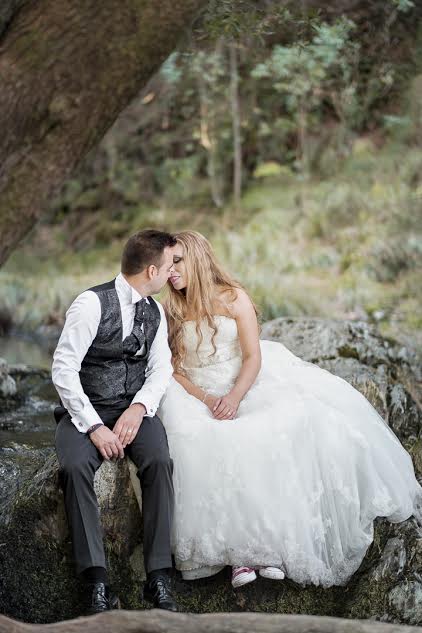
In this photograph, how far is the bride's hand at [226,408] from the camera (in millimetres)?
3863

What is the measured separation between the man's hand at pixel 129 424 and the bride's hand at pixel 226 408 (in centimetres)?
43

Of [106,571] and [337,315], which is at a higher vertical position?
[106,571]

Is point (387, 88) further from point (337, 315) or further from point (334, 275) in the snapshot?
point (337, 315)

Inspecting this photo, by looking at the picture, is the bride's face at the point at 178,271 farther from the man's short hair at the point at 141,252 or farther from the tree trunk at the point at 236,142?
the tree trunk at the point at 236,142

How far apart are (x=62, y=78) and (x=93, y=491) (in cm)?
215

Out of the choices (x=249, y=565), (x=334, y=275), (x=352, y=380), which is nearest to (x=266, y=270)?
(x=334, y=275)

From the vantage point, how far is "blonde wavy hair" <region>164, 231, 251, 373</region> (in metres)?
4.26

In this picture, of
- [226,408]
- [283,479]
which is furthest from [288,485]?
[226,408]

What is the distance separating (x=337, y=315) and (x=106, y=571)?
7.03 metres

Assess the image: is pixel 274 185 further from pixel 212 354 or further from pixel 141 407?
pixel 141 407

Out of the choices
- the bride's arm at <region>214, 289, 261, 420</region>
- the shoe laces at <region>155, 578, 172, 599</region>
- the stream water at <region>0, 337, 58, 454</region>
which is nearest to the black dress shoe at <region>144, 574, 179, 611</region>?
the shoe laces at <region>155, 578, 172, 599</region>

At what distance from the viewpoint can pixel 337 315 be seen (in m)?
9.92

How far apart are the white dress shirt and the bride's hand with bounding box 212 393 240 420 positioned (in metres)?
0.28

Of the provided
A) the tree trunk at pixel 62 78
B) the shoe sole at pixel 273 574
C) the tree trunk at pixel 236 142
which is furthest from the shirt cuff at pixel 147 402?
the tree trunk at pixel 236 142
